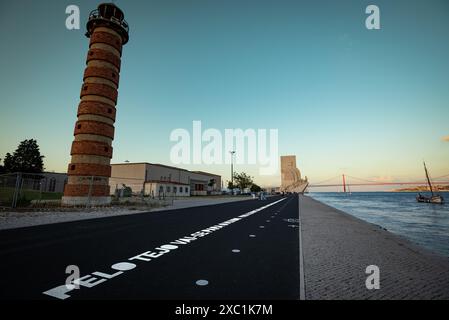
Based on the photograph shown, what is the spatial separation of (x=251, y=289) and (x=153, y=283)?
170cm

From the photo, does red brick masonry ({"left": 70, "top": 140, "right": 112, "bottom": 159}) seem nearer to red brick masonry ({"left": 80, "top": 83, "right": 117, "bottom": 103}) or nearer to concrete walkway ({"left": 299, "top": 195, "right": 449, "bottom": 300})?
red brick masonry ({"left": 80, "top": 83, "right": 117, "bottom": 103})

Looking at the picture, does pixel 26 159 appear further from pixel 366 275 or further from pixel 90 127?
pixel 366 275

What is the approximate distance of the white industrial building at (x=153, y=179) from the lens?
1866 inches

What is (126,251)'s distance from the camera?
5445mm

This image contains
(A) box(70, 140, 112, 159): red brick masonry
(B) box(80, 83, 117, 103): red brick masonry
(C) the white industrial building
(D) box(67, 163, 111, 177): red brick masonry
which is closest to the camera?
(D) box(67, 163, 111, 177): red brick masonry

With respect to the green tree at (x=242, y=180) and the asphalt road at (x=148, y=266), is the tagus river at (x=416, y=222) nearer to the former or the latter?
the asphalt road at (x=148, y=266)

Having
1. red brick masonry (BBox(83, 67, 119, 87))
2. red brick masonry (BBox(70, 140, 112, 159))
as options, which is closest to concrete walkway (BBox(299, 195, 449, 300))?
red brick masonry (BBox(70, 140, 112, 159))

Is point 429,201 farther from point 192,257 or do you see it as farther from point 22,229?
point 22,229

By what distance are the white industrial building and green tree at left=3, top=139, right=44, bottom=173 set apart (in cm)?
1815

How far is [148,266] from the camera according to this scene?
437 cm

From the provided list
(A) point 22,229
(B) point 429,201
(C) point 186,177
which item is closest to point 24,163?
(C) point 186,177

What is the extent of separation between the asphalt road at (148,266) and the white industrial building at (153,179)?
34.3m

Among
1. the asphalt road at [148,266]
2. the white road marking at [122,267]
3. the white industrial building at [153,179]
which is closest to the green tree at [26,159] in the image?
the white industrial building at [153,179]

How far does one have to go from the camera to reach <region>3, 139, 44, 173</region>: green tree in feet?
169
